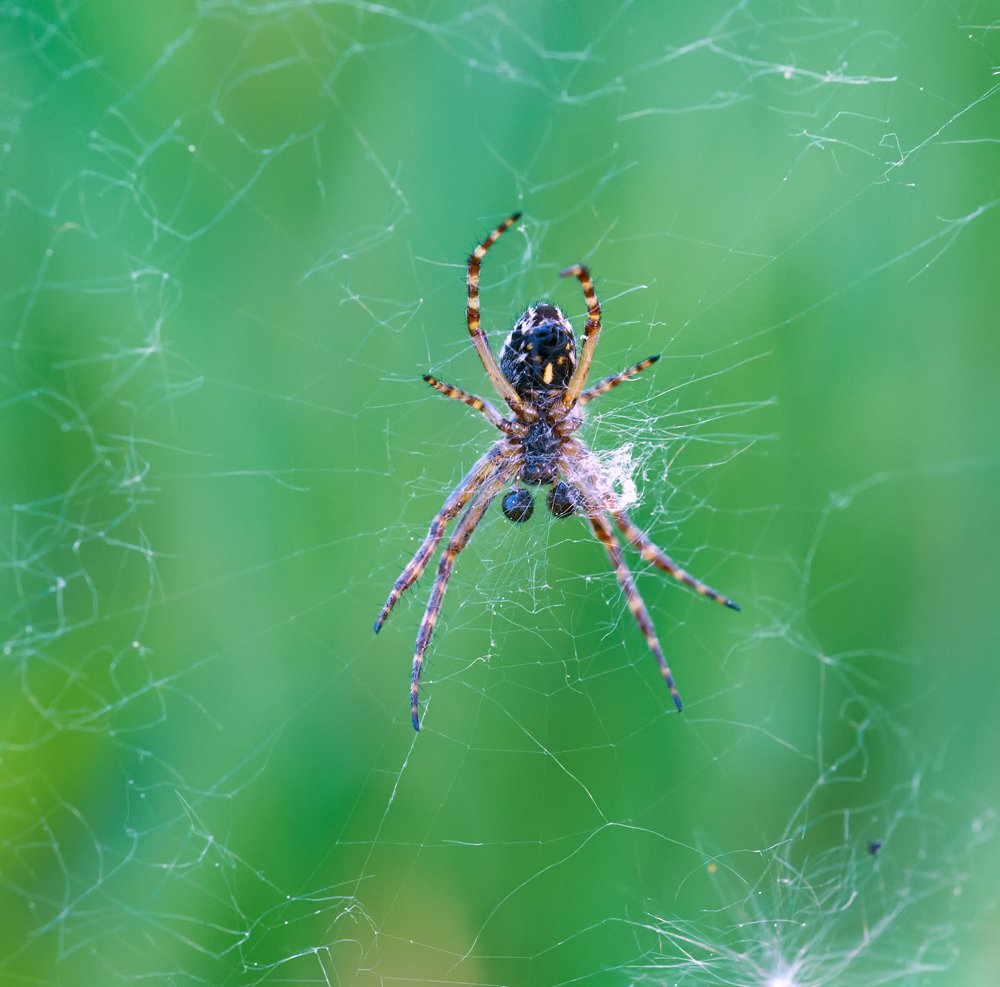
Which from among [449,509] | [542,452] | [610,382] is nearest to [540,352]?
[610,382]

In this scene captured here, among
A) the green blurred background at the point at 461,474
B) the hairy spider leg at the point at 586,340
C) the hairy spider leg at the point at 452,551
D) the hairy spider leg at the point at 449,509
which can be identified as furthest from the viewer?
the green blurred background at the point at 461,474

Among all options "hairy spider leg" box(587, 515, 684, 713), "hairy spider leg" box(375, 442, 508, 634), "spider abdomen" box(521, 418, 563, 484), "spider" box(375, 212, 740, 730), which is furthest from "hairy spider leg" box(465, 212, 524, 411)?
"hairy spider leg" box(587, 515, 684, 713)

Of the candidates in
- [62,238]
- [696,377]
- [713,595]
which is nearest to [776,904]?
[713,595]

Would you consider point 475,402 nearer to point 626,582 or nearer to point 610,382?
point 610,382

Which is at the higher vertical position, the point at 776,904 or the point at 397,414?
the point at 397,414

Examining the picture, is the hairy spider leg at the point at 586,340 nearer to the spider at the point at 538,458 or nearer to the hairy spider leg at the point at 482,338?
the spider at the point at 538,458

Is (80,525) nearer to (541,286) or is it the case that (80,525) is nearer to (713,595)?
(541,286)

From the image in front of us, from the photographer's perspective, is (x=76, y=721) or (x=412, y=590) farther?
(x=76, y=721)

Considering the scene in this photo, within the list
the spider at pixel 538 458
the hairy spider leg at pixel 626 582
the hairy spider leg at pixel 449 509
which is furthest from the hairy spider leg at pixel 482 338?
the hairy spider leg at pixel 626 582
